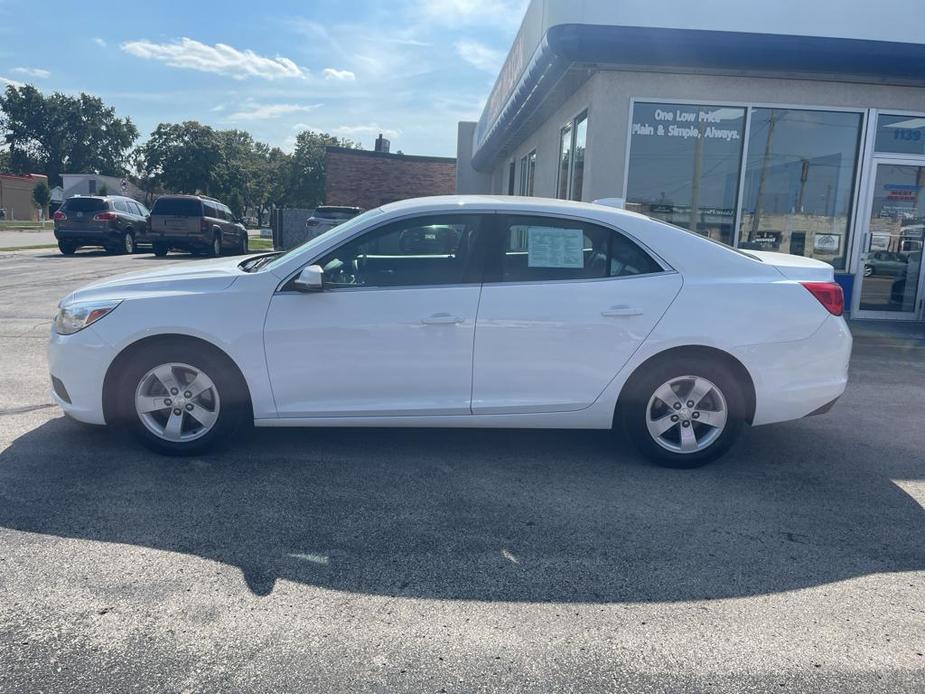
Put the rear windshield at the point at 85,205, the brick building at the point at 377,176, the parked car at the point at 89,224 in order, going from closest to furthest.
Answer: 1. the parked car at the point at 89,224
2. the rear windshield at the point at 85,205
3. the brick building at the point at 377,176

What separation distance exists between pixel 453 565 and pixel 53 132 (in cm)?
10260

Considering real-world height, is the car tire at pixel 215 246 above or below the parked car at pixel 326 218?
below

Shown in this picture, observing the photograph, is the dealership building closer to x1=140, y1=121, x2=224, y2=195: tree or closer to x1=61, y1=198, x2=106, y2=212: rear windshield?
x1=61, y1=198, x2=106, y2=212: rear windshield

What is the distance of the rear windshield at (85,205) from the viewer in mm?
22156

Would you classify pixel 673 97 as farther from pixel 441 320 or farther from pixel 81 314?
pixel 81 314

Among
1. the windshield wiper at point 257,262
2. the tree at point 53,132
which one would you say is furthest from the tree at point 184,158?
the windshield wiper at point 257,262

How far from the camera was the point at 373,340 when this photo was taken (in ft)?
14.6

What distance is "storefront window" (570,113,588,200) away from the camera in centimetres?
1084

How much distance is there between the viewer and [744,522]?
398cm

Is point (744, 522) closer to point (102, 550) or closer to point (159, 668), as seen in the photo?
point (159, 668)

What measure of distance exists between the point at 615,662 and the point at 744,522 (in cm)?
158

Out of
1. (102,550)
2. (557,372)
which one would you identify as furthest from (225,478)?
(557,372)

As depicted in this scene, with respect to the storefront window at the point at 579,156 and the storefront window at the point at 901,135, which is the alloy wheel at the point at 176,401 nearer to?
the storefront window at the point at 579,156

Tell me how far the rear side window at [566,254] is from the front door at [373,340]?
247 mm
